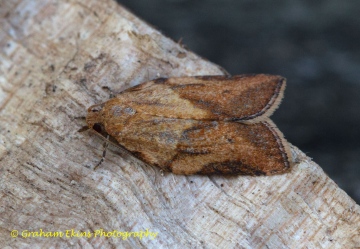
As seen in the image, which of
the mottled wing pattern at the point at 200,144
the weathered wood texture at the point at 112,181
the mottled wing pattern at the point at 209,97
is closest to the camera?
the weathered wood texture at the point at 112,181

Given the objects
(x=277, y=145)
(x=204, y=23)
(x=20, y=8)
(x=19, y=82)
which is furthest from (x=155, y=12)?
(x=277, y=145)

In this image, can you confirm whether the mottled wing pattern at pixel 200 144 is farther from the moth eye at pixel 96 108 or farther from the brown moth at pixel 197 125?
the moth eye at pixel 96 108

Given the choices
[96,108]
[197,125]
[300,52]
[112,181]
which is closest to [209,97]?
[197,125]

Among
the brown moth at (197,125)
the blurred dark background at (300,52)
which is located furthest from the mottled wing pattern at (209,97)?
the blurred dark background at (300,52)

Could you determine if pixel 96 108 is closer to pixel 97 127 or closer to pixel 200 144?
pixel 97 127

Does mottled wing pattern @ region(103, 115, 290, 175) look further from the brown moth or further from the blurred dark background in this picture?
the blurred dark background

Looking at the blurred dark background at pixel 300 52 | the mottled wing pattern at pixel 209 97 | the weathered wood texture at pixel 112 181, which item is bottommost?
the weathered wood texture at pixel 112 181

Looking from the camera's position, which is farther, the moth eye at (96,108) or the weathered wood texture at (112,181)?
the moth eye at (96,108)

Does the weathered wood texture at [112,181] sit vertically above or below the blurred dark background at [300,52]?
below
